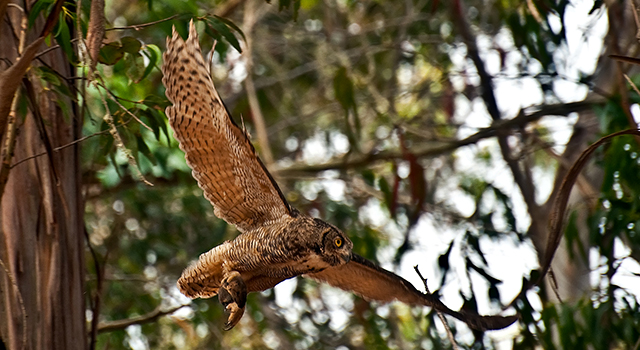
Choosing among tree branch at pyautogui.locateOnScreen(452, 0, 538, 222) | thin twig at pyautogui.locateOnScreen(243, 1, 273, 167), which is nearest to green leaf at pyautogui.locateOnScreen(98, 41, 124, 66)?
thin twig at pyautogui.locateOnScreen(243, 1, 273, 167)

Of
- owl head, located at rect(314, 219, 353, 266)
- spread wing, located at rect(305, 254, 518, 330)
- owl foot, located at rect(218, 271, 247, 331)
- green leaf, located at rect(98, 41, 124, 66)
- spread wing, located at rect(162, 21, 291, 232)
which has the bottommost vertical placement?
spread wing, located at rect(305, 254, 518, 330)

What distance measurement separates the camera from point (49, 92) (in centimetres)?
229

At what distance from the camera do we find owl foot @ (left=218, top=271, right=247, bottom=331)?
5.43 ft

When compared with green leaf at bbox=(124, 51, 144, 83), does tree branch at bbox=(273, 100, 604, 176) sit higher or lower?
lower

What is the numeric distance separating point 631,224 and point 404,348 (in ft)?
11.6

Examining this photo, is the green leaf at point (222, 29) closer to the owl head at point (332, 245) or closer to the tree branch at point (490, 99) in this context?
the owl head at point (332, 245)

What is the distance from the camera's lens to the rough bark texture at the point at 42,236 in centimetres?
207

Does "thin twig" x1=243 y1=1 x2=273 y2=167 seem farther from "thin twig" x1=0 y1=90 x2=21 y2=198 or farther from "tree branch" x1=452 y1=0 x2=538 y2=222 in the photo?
"thin twig" x1=0 y1=90 x2=21 y2=198

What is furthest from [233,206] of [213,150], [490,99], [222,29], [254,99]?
[254,99]

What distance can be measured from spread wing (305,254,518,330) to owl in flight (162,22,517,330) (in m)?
0.08

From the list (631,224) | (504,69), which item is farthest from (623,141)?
(504,69)

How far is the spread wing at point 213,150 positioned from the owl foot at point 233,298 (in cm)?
20

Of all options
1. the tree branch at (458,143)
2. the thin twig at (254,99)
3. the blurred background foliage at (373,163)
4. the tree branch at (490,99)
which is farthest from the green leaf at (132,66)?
the tree branch at (490,99)

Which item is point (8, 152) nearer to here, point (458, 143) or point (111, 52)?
point (111, 52)
